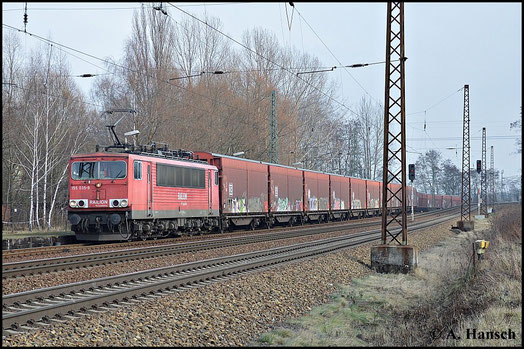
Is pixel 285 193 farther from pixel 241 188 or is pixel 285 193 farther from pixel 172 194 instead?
pixel 172 194

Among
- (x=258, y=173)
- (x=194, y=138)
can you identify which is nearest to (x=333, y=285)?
(x=258, y=173)

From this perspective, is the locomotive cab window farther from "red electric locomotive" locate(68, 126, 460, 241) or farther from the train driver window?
the train driver window

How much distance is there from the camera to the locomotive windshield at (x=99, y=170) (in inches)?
706

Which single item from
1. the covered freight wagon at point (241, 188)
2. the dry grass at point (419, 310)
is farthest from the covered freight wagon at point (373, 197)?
the dry grass at point (419, 310)

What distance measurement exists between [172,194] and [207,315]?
40.4 feet

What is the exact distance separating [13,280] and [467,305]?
27.9 feet

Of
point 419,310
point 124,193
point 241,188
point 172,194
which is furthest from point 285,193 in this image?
point 419,310

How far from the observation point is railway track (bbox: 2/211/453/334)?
7.59 meters

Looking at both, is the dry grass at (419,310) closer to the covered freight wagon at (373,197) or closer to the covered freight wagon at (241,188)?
the covered freight wagon at (241,188)

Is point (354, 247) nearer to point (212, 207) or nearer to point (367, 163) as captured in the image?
point (212, 207)

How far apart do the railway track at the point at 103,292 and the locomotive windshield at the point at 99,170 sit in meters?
5.76

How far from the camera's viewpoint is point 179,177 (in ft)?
67.6

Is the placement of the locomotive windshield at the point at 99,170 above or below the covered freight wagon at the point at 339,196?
above

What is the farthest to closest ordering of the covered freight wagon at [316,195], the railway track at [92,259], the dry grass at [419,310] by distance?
1. the covered freight wagon at [316,195]
2. the railway track at [92,259]
3. the dry grass at [419,310]
